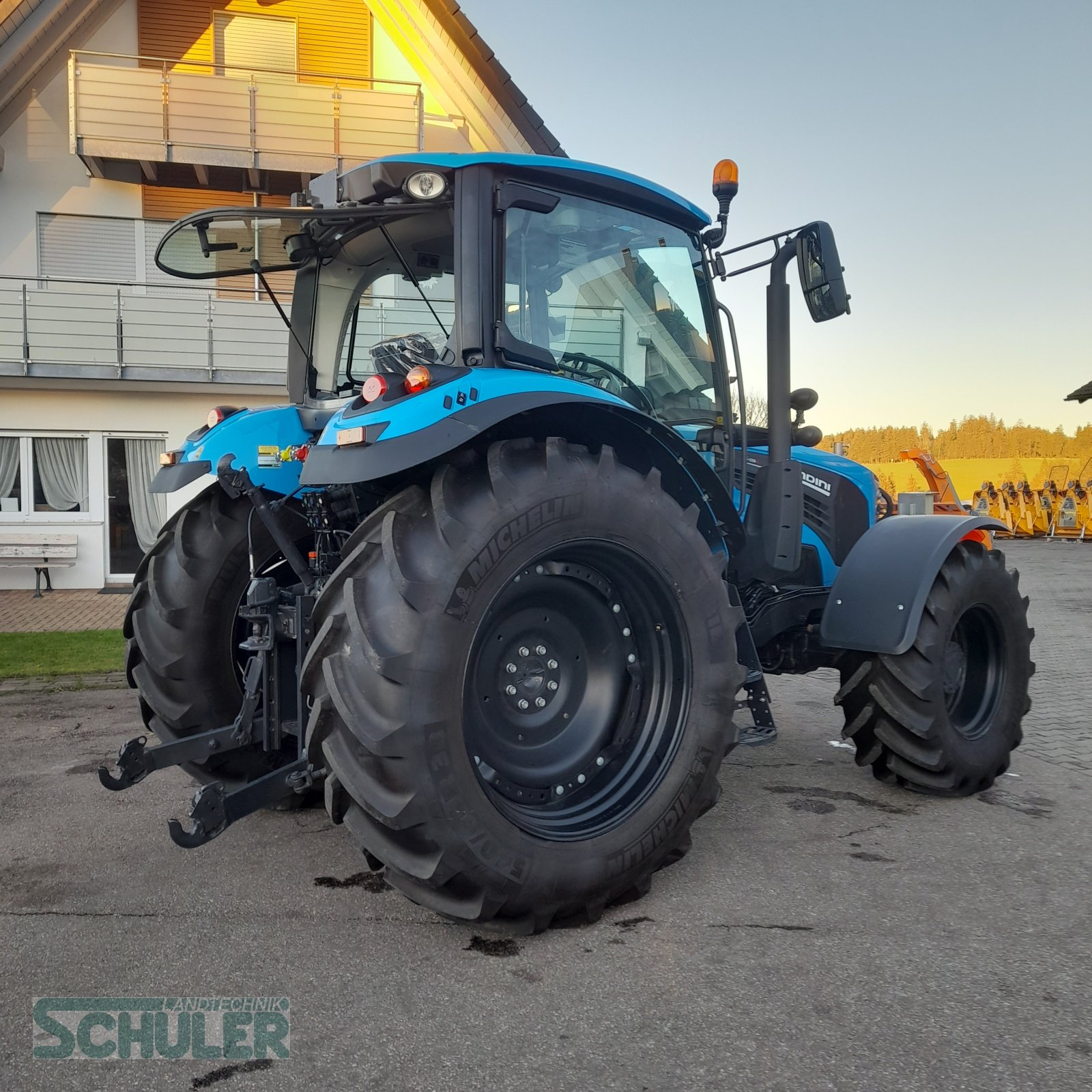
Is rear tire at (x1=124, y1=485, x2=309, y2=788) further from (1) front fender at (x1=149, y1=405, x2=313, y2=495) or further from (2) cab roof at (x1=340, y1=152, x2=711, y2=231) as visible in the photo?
(2) cab roof at (x1=340, y1=152, x2=711, y2=231)

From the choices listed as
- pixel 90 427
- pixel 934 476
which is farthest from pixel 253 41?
pixel 934 476

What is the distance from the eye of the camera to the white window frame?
Answer: 1430 cm

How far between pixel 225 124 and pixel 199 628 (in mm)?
12674

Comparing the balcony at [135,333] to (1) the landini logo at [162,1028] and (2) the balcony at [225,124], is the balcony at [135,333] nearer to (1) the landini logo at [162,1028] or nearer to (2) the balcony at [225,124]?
(2) the balcony at [225,124]

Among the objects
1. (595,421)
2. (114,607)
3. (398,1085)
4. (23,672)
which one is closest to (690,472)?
(595,421)

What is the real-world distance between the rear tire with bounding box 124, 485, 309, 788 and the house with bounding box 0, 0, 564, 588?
10.7 metres

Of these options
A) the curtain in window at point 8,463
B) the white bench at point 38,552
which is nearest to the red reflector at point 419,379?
the white bench at point 38,552

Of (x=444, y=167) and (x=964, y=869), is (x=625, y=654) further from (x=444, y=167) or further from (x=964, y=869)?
(x=444, y=167)

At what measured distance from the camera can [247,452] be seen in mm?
4074

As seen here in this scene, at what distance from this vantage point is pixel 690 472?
3.77m

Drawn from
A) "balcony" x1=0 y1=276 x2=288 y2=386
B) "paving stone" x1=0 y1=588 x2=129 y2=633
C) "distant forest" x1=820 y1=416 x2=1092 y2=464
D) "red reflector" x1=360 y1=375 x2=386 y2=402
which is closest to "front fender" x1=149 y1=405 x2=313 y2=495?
"red reflector" x1=360 y1=375 x2=386 y2=402

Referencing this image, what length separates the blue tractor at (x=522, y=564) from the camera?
284 cm

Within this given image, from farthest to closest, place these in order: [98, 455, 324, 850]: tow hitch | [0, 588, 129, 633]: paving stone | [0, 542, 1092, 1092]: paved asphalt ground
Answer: [0, 588, 129, 633]: paving stone → [98, 455, 324, 850]: tow hitch → [0, 542, 1092, 1092]: paved asphalt ground

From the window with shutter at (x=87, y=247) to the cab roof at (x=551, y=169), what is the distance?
41.8 feet
